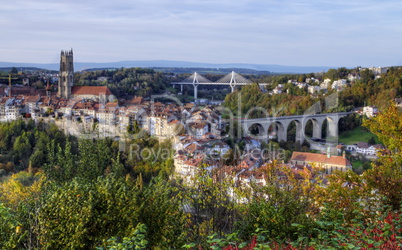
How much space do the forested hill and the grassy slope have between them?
212 cm

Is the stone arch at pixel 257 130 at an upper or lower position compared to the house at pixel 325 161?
upper

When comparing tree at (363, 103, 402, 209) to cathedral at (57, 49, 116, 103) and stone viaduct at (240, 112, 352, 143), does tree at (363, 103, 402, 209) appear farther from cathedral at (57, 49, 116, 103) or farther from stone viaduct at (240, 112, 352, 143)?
cathedral at (57, 49, 116, 103)

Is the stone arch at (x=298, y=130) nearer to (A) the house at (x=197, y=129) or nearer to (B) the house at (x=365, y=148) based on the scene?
(B) the house at (x=365, y=148)

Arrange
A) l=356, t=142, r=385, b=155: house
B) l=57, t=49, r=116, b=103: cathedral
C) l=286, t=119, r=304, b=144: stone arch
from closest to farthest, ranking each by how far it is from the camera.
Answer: l=356, t=142, r=385, b=155: house, l=286, t=119, r=304, b=144: stone arch, l=57, t=49, r=116, b=103: cathedral

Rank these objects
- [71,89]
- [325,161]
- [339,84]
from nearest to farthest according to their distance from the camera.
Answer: [325,161] < [71,89] < [339,84]

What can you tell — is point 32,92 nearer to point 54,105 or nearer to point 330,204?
point 54,105

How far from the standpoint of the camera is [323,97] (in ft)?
77.3

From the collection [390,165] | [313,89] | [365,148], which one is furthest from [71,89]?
[390,165]

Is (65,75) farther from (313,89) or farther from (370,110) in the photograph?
(370,110)

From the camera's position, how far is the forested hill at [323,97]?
22062 mm

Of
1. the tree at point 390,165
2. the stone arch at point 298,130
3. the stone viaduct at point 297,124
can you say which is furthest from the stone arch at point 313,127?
the tree at point 390,165

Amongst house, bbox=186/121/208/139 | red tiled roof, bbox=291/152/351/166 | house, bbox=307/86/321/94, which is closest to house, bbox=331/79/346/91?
house, bbox=307/86/321/94

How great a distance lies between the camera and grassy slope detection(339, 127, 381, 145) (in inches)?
723

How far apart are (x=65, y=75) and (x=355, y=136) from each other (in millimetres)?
16691
